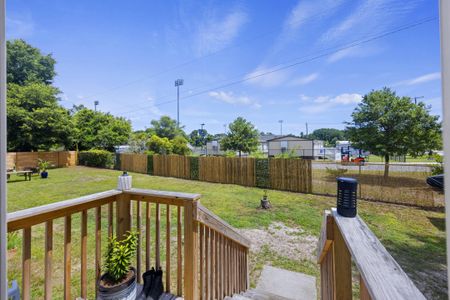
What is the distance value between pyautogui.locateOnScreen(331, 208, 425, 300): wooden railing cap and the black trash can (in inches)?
7.2

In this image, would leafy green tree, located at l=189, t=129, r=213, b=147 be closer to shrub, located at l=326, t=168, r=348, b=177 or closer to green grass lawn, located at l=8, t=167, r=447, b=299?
green grass lawn, located at l=8, t=167, r=447, b=299

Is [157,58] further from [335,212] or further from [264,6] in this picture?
[335,212]

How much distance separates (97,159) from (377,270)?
16550mm

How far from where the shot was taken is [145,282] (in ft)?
5.21

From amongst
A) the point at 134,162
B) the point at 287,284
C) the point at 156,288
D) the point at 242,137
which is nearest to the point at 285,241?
the point at 287,284

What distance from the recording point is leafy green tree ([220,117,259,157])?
16.7 metres

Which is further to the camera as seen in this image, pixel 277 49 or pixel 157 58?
pixel 277 49

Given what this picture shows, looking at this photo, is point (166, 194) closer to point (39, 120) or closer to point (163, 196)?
point (163, 196)

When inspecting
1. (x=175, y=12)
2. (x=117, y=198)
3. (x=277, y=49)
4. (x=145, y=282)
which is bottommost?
(x=145, y=282)

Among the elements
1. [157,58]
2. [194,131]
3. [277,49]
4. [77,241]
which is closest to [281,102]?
[277,49]

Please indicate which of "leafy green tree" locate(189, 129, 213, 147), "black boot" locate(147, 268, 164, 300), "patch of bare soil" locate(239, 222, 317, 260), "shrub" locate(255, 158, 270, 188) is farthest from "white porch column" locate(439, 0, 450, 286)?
"leafy green tree" locate(189, 129, 213, 147)

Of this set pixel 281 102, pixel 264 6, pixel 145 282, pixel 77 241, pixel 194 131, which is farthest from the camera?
pixel 194 131

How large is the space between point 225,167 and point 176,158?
10.2 ft

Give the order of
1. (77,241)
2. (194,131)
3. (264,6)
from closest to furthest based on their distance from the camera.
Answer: (77,241) < (264,6) < (194,131)
